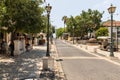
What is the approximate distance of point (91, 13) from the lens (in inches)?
3841

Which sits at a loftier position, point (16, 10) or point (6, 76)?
point (16, 10)

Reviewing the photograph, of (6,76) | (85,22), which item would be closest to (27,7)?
(6,76)

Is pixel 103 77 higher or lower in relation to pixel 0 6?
lower

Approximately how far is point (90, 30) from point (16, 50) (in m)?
66.1

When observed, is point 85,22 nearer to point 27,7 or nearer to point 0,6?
point 27,7

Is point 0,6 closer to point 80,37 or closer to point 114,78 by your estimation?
point 114,78

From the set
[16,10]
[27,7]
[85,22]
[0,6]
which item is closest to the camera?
[0,6]

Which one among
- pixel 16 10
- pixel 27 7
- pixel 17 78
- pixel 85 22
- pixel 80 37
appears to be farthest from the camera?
pixel 80 37

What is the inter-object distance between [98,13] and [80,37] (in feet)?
34.1

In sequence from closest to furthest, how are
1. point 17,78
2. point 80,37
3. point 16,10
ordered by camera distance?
point 17,78
point 16,10
point 80,37

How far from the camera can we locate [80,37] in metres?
103

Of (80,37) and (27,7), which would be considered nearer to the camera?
(27,7)

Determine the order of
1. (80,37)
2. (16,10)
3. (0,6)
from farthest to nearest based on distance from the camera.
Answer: (80,37), (16,10), (0,6)

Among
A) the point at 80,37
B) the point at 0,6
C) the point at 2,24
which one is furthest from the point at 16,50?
the point at 80,37
